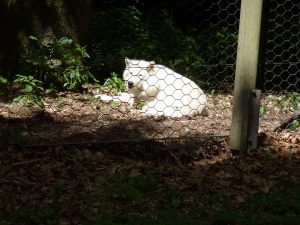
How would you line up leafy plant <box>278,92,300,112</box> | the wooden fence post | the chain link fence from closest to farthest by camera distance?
the wooden fence post
the chain link fence
leafy plant <box>278,92,300,112</box>

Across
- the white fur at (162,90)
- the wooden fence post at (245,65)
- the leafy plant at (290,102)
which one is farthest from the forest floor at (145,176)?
the leafy plant at (290,102)

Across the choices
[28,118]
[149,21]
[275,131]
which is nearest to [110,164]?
[28,118]

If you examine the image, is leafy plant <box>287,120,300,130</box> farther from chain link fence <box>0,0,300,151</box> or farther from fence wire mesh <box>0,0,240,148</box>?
fence wire mesh <box>0,0,240,148</box>

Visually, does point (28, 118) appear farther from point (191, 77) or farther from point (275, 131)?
point (191, 77)

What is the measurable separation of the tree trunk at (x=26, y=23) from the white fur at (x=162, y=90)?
860mm

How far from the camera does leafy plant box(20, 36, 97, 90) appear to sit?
618 cm

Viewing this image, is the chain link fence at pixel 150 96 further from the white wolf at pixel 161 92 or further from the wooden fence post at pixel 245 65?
the wooden fence post at pixel 245 65

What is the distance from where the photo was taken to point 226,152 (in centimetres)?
474

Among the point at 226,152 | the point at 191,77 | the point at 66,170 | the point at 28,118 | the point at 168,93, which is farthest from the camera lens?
the point at 191,77

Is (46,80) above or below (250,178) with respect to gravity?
above

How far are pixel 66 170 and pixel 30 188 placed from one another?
0.38 meters

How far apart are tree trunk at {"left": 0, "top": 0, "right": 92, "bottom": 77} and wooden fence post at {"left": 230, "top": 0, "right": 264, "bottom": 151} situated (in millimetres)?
2609

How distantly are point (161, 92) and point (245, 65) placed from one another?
6.29ft

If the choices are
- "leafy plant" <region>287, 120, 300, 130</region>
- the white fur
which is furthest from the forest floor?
the white fur
